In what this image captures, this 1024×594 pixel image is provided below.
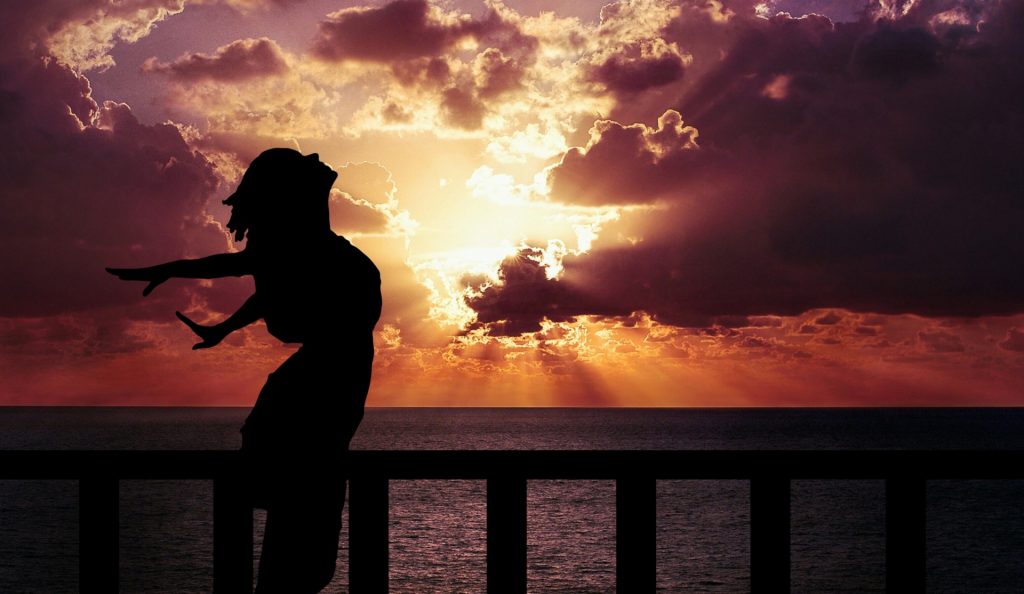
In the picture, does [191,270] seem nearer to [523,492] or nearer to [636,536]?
[523,492]

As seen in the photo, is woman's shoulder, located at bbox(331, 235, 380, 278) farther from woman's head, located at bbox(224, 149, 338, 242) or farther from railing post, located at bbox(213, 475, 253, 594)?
railing post, located at bbox(213, 475, 253, 594)

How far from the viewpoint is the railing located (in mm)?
3486

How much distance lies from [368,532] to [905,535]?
6.83 ft

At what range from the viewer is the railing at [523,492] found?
11.4 ft

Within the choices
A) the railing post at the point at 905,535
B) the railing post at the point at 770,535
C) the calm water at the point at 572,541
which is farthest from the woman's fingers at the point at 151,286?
the calm water at the point at 572,541

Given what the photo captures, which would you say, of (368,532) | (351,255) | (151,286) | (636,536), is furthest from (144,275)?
(636,536)

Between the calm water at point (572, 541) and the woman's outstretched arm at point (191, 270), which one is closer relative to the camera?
the woman's outstretched arm at point (191, 270)

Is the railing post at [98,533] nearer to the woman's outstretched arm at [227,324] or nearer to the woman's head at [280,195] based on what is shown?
the woman's outstretched arm at [227,324]

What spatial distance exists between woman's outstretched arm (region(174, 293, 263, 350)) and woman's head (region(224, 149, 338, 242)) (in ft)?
1.00

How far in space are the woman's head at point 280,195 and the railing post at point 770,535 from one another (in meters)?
2.01

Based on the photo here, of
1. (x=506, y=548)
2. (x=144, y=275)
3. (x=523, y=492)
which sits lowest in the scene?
A: (x=506, y=548)

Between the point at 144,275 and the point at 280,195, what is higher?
the point at 280,195

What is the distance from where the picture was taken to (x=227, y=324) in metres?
3.47

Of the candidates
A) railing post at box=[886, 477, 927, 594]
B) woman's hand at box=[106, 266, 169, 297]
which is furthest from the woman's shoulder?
railing post at box=[886, 477, 927, 594]
